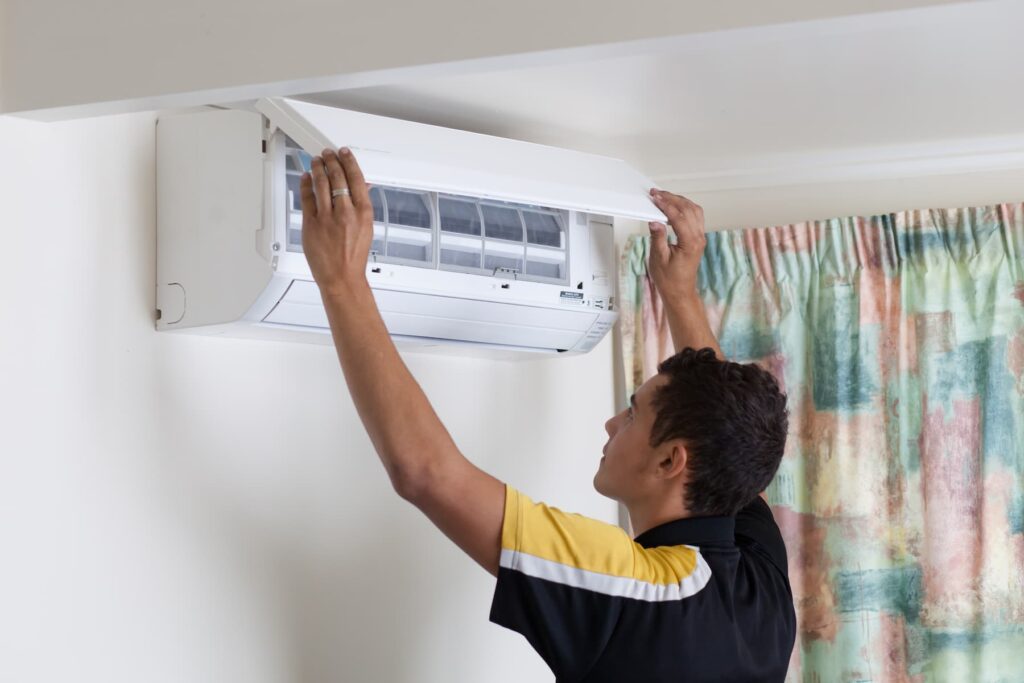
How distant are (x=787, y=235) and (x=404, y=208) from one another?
96cm

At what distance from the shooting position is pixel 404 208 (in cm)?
191

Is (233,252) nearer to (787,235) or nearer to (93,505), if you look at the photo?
(93,505)

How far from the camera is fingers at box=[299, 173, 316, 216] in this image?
1487 millimetres

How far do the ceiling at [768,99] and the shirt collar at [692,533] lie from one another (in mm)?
648

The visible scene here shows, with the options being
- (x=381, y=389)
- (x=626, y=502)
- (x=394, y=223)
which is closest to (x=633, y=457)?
Answer: (x=626, y=502)

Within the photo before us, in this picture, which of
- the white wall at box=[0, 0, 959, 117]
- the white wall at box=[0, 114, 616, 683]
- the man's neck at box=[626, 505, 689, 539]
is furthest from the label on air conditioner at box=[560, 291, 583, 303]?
the white wall at box=[0, 0, 959, 117]

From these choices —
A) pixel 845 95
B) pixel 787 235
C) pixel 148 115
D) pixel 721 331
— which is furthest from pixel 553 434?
pixel 148 115

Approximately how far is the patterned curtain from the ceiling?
0.57 feet

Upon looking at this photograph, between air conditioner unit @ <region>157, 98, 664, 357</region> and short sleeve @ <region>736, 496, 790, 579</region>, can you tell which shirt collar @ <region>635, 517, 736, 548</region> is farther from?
air conditioner unit @ <region>157, 98, 664, 357</region>

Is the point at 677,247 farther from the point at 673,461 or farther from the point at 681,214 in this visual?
the point at 673,461

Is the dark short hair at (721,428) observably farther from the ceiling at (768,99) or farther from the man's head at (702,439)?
the ceiling at (768,99)

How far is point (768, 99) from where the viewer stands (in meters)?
2.07

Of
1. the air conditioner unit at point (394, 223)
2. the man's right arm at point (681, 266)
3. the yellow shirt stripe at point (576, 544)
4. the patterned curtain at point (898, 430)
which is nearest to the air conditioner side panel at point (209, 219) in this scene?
the air conditioner unit at point (394, 223)

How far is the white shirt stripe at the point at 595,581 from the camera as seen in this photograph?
4.80ft
